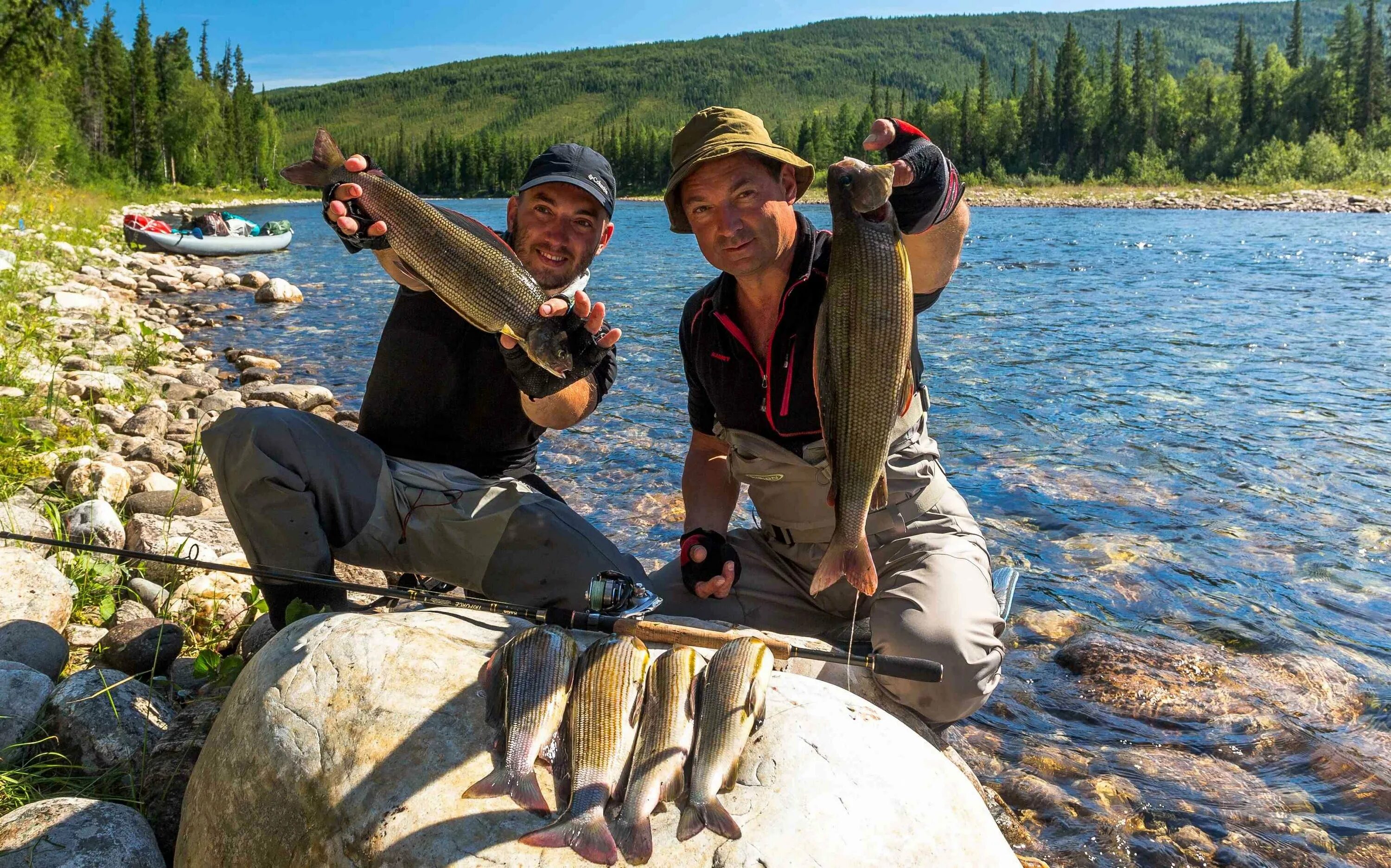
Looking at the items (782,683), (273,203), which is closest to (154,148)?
(273,203)

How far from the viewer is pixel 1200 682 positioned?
5516mm

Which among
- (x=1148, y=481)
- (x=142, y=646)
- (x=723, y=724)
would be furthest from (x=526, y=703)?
(x=1148, y=481)

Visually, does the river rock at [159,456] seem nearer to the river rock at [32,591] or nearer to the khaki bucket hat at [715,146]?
the river rock at [32,591]

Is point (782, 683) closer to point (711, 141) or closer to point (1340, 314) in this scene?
point (711, 141)

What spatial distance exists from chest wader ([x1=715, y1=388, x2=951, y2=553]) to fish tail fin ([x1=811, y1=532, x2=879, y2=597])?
724mm

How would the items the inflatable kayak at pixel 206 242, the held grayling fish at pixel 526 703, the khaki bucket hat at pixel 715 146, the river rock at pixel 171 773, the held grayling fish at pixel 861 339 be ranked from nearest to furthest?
the held grayling fish at pixel 526 703
the held grayling fish at pixel 861 339
the river rock at pixel 171 773
the khaki bucket hat at pixel 715 146
the inflatable kayak at pixel 206 242

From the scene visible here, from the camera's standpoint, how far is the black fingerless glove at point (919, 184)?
3461mm

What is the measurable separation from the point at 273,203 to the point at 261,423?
11214 cm

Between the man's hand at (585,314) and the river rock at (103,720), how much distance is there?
2.29 metres

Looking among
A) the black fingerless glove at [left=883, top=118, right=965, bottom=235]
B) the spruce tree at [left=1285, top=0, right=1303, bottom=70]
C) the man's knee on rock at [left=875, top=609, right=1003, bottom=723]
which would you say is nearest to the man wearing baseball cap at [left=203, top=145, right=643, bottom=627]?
the man's knee on rock at [left=875, top=609, right=1003, bottom=723]

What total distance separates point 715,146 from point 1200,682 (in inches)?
166

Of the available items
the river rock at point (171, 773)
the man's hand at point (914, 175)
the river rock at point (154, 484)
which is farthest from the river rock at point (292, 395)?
the man's hand at point (914, 175)

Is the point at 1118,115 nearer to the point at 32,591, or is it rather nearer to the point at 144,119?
the point at 144,119

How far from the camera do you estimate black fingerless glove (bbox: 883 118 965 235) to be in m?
3.46
